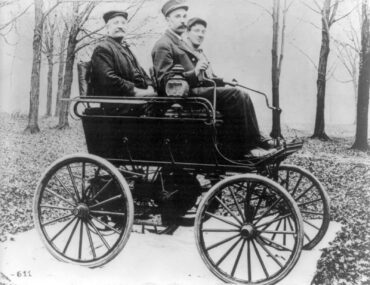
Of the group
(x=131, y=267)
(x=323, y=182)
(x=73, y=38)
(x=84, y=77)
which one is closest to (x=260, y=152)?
(x=131, y=267)

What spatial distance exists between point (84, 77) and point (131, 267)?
1507mm

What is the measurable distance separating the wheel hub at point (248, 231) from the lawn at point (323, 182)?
0.67 m

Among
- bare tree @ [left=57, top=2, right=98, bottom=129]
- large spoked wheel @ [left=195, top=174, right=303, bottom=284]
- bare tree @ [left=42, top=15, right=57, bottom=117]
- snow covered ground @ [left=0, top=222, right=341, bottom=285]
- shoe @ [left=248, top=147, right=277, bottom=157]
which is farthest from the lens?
bare tree @ [left=42, top=15, right=57, bottom=117]

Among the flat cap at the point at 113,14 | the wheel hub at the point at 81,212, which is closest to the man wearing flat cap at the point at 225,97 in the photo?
the flat cap at the point at 113,14

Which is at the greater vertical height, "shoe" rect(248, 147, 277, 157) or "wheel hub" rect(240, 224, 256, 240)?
"shoe" rect(248, 147, 277, 157)

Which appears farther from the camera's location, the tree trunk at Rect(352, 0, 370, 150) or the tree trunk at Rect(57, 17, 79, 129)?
the tree trunk at Rect(57, 17, 79, 129)

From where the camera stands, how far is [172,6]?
146 inches

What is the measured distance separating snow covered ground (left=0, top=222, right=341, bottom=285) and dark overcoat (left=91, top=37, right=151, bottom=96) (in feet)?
4.20

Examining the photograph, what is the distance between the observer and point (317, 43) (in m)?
4.93

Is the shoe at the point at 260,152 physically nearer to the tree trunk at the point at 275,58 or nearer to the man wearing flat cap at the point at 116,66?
the man wearing flat cap at the point at 116,66

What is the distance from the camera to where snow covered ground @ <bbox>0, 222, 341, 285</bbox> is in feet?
11.3

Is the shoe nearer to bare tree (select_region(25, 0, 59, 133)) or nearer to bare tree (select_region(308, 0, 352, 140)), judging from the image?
bare tree (select_region(308, 0, 352, 140))

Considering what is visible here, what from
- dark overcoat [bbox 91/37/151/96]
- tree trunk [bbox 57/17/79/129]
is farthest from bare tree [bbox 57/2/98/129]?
dark overcoat [bbox 91/37/151/96]

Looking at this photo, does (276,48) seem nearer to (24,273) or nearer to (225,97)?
(225,97)
